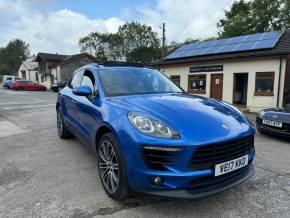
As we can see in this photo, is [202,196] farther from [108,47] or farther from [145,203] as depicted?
[108,47]

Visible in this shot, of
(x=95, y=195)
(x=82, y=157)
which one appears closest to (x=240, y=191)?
(x=95, y=195)

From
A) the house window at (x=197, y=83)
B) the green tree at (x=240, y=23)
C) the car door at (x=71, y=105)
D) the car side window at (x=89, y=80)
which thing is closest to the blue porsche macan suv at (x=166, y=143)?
the car side window at (x=89, y=80)

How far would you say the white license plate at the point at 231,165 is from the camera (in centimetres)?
274

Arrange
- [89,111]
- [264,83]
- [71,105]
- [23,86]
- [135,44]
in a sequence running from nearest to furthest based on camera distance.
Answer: [89,111], [71,105], [264,83], [23,86], [135,44]

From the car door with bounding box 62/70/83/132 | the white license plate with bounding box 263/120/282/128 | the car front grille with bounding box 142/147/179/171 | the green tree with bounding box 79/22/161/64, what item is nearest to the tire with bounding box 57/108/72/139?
the car door with bounding box 62/70/83/132

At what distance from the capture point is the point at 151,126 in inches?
110

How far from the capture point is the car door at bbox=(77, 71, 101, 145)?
3.62 m

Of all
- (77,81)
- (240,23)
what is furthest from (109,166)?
(240,23)

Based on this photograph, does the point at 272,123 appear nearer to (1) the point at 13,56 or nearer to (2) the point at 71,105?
(2) the point at 71,105

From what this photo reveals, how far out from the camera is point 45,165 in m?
4.51

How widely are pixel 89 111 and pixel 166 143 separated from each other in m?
1.62

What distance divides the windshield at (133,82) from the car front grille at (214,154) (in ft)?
4.99

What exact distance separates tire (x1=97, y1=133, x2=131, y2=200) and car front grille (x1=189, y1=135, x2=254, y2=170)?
775 mm

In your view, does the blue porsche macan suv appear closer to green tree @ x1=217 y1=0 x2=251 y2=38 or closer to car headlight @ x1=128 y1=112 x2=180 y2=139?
car headlight @ x1=128 y1=112 x2=180 y2=139
